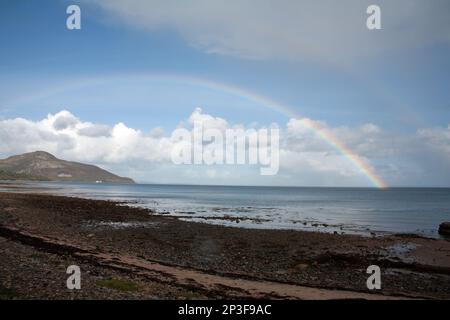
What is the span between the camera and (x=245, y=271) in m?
21.1

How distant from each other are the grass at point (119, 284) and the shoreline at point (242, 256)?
19.6 inches

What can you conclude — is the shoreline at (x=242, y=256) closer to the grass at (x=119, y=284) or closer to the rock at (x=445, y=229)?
the grass at (x=119, y=284)

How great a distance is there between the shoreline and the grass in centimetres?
50

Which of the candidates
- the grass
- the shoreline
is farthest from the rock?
the grass

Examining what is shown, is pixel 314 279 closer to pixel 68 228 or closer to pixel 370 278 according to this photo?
pixel 370 278

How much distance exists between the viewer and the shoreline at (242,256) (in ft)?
55.3

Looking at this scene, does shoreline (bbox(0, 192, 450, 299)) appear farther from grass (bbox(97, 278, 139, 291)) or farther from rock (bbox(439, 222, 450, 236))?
rock (bbox(439, 222, 450, 236))

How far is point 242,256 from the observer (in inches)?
1025

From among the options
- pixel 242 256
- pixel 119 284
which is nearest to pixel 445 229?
pixel 242 256

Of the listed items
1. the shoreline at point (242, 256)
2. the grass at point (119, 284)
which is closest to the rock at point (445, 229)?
the shoreline at point (242, 256)
